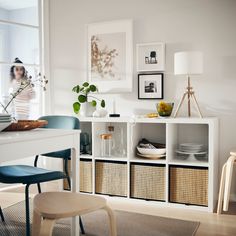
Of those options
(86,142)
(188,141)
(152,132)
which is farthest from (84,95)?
(188,141)

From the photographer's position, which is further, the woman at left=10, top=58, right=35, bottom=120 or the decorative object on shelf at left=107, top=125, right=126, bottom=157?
the woman at left=10, top=58, right=35, bottom=120

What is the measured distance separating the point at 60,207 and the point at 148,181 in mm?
1613

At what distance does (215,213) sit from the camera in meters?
3.09

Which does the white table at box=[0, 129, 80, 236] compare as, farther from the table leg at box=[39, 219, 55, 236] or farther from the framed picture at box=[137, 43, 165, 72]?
the framed picture at box=[137, 43, 165, 72]

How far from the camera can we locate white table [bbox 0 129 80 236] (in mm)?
1768

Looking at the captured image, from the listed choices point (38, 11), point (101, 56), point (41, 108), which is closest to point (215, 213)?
point (101, 56)

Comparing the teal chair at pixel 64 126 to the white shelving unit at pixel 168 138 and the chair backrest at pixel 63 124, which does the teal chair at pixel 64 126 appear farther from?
the white shelving unit at pixel 168 138

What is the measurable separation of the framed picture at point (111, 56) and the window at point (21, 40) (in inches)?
25.6

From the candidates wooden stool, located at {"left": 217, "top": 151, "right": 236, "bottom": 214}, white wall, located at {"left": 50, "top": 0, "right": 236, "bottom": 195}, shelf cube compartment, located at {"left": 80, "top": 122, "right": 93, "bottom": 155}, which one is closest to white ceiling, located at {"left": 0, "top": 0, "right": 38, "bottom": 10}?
white wall, located at {"left": 50, "top": 0, "right": 236, "bottom": 195}

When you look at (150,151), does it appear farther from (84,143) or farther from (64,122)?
(64,122)

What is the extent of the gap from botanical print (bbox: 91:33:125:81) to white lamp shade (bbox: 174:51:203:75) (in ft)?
2.60

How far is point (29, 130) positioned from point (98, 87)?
1752 mm

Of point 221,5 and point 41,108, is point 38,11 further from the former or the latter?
point 221,5

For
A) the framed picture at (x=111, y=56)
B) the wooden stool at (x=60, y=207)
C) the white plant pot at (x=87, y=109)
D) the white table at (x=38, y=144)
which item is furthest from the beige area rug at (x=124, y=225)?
the framed picture at (x=111, y=56)
